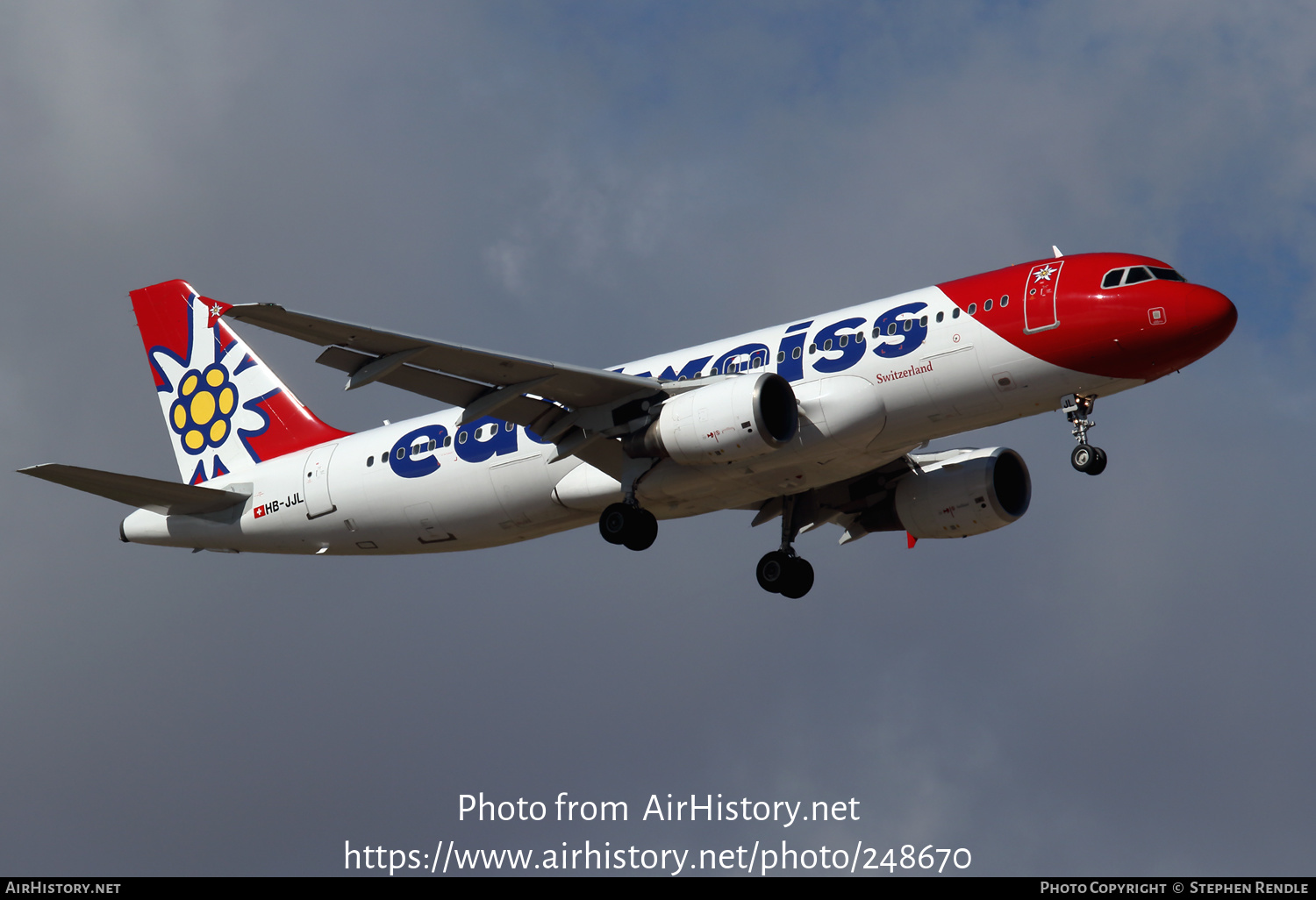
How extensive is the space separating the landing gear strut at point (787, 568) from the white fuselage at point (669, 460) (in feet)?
8.55

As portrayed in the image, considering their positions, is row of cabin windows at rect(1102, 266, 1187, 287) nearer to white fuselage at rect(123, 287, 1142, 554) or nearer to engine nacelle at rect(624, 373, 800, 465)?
white fuselage at rect(123, 287, 1142, 554)

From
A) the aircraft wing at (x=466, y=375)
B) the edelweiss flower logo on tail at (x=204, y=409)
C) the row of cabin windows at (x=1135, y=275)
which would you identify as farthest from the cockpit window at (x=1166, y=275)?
the edelweiss flower logo on tail at (x=204, y=409)

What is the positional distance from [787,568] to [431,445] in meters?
8.83

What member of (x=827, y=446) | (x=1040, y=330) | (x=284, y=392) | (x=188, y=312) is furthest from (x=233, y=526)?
(x=1040, y=330)

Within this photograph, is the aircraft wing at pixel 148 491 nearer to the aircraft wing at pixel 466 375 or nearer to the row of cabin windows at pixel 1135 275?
the aircraft wing at pixel 466 375

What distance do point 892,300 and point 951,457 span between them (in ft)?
22.3

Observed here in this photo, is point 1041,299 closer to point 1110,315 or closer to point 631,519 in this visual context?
point 1110,315

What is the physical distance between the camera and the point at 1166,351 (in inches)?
1200

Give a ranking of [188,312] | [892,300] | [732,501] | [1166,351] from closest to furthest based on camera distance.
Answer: [1166,351] → [892,300] → [732,501] → [188,312]

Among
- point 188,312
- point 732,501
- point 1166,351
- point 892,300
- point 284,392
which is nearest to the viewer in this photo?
point 1166,351

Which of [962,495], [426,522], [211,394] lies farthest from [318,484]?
[962,495]

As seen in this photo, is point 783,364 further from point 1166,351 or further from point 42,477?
point 42,477

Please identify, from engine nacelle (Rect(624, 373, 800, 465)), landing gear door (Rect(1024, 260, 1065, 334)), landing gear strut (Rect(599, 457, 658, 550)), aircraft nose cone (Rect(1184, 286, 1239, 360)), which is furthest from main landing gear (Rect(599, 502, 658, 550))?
aircraft nose cone (Rect(1184, 286, 1239, 360))

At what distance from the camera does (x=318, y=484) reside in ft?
126
